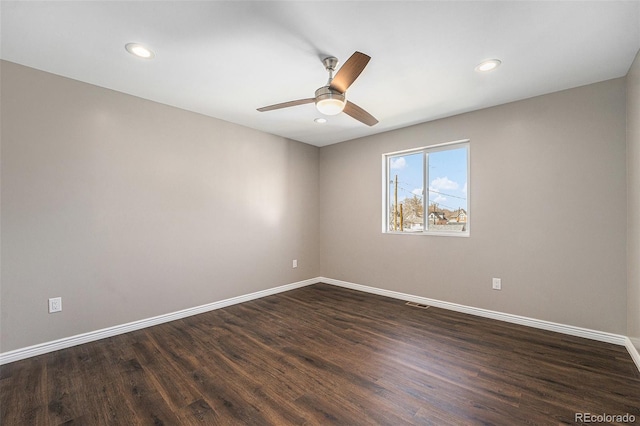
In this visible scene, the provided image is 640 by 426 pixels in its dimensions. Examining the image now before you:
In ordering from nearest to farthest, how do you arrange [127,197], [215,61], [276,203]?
[215,61] → [127,197] → [276,203]

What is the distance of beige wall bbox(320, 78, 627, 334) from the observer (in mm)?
2588

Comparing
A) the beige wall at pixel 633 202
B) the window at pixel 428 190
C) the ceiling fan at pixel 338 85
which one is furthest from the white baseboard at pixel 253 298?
the ceiling fan at pixel 338 85

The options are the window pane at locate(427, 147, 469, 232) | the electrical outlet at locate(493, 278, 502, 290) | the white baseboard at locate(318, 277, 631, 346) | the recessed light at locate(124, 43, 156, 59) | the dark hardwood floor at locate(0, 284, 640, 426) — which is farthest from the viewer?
the window pane at locate(427, 147, 469, 232)

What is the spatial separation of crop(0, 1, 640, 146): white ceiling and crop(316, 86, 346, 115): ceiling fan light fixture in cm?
32

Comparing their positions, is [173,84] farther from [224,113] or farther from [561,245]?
[561,245]

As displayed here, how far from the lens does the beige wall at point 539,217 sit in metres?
2.59

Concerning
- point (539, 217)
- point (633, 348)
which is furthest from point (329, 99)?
point (633, 348)

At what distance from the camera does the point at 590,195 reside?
2.67m

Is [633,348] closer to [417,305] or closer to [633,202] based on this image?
[633,202]

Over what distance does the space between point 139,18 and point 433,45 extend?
6.61 ft

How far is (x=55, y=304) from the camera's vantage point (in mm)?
2502

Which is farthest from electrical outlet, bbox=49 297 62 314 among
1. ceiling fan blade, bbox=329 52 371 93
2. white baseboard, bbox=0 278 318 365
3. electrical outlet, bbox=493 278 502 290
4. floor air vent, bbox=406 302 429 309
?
electrical outlet, bbox=493 278 502 290

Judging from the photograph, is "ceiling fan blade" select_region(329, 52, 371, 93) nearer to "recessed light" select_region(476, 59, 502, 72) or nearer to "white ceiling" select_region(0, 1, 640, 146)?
"white ceiling" select_region(0, 1, 640, 146)

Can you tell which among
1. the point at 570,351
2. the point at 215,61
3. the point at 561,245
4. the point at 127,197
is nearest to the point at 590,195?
the point at 561,245
